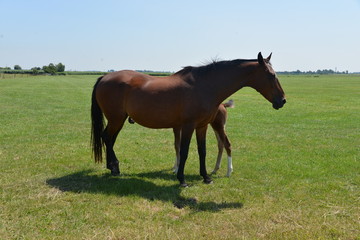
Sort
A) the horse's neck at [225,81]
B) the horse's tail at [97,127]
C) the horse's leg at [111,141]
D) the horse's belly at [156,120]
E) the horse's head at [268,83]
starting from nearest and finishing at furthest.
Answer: the horse's head at [268,83] < the horse's neck at [225,81] < the horse's belly at [156,120] < the horse's leg at [111,141] < the horse's tail at [97,127]

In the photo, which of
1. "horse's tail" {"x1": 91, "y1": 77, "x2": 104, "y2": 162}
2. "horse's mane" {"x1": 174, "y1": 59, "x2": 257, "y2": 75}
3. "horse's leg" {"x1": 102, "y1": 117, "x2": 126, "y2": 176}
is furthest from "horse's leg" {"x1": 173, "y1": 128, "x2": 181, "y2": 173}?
"horse's tail" {"x1": 91, "y1": 77, "x2": 104, "y2": 162}

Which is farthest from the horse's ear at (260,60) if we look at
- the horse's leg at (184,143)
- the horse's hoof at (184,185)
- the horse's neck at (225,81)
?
the horse's hoof at (184,185)

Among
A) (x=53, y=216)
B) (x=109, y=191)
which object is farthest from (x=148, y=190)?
(x=53, y=216)

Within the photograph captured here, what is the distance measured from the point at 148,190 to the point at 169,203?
758 mm

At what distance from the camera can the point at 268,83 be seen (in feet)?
18.5

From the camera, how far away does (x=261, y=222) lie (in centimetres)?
439

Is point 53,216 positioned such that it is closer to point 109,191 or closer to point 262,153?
point 109,191

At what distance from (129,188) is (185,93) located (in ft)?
6.82

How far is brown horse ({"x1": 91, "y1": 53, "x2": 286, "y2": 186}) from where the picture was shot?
5.70 metres

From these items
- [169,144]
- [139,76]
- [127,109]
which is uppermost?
[139,76]

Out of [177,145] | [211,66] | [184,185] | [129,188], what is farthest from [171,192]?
[211,66]

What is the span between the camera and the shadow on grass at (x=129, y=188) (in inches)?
200

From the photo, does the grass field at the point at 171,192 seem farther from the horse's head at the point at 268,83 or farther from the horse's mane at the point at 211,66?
the horse's mane at the point at 211,66

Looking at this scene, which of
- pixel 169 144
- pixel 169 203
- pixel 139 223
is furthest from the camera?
pixel 169 144
